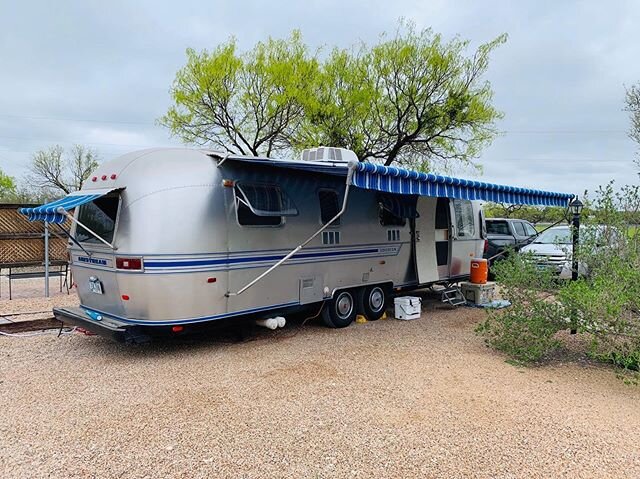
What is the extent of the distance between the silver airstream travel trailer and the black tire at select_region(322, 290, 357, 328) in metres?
0.02

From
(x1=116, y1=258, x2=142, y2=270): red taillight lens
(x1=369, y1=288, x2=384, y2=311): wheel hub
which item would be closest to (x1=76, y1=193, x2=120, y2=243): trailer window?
(x1=116, y1=258, x2=142, y2=270): red taillight lens

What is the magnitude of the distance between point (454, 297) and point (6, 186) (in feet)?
139

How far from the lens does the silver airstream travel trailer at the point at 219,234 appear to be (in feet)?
16.6

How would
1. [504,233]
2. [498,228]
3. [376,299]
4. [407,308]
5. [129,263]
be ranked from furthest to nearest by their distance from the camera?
[498,228] → [504,233] → [407,308] → [376,299] → [129,263]

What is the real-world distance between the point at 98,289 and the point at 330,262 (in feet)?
9.83

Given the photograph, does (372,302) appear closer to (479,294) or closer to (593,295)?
(479,294)

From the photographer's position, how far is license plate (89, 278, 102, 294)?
559 cm

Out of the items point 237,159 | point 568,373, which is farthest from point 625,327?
point 237,159

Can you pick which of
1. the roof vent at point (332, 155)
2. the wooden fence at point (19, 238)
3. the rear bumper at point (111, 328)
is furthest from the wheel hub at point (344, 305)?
the wooden fence at point (19, 238)

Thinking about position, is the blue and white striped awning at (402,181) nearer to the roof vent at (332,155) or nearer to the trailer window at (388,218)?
the roof vent at (332,155)

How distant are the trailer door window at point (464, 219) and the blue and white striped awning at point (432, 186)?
1.28m

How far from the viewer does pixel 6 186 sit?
131 feet

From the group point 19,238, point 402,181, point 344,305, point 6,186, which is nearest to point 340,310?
point 344,305

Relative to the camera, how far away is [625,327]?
15.1ft
